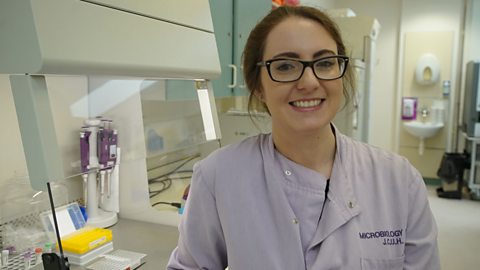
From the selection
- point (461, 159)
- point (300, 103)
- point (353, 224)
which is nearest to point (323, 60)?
point (300, 103)

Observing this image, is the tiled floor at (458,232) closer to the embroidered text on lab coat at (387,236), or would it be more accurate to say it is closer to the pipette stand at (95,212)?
the embroidered text on lab coat at (387,236)

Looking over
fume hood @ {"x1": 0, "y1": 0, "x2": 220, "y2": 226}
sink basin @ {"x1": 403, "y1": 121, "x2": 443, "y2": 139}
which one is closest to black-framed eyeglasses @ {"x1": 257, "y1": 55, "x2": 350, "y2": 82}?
fume hood @ {"x1": 0, "y1": 0, "x2": 220, "y2": 226}

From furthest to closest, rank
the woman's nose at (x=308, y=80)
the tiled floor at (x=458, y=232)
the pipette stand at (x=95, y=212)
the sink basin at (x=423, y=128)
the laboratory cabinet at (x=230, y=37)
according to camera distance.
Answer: the sink basin at (x=423, y=128) → the tiled floor at (x=458, y=232) → the laboratory cabinet at (x=230, y=37) → the pipette stand at (x=95, y=212) → the woman's nose at (x=308, y=80)

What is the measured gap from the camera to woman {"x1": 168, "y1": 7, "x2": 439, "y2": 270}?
96 centimetres

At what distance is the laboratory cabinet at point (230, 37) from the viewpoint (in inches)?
76.5

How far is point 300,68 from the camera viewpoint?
37.8 inches

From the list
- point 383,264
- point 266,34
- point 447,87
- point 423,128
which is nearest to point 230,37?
point 266,34

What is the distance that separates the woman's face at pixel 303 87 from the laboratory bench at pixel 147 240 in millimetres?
704

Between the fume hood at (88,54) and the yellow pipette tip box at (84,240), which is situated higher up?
the fume hood at (88,54)

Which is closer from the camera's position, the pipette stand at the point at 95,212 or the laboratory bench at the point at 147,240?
the laboratory bench at the point at 147,240

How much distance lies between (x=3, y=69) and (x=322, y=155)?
0.78 metres

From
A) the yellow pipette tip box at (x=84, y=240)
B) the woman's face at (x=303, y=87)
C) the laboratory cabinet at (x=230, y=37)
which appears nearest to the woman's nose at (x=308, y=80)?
the woman's face at (x=303, y=87)

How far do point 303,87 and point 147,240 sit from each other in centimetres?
92

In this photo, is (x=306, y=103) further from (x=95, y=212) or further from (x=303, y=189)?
(x=95, y=212)
